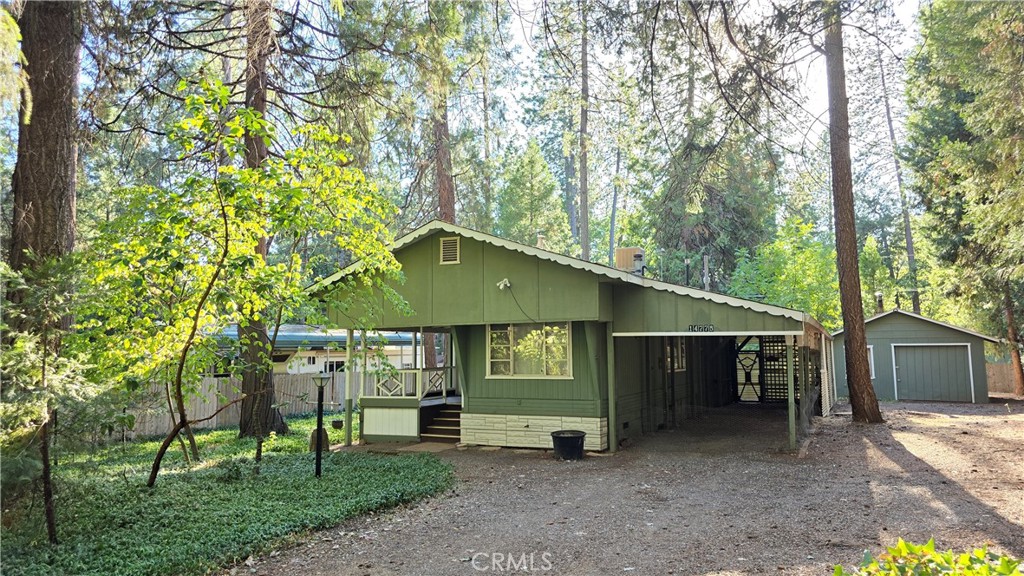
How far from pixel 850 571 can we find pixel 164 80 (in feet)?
37.9

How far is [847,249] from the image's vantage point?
44.8 ft

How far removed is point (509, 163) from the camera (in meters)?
30.0

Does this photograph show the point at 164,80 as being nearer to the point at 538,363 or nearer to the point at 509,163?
the point at 538,363

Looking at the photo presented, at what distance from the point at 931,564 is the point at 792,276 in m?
23.0

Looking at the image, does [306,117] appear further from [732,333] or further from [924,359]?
[924,359]

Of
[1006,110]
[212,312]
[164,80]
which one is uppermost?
[164,80]

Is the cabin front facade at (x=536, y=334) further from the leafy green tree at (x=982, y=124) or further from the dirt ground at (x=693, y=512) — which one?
the leafy green tree at (x=982, y=124)

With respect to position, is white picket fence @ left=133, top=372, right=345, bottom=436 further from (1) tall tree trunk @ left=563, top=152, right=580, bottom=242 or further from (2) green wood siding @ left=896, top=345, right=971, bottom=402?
(1) tall tree trunk @ left=563, top=152, right=580, bottom=242

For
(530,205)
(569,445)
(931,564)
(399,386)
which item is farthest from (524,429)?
(530,205)

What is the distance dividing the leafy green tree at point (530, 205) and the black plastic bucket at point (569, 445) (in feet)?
59.1

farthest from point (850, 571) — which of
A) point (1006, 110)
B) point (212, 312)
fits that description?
point (1006, 110)

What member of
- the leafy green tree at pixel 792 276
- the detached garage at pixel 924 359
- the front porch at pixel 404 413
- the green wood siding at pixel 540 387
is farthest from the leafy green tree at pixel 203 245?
the leafy green tree at pixel 792 276

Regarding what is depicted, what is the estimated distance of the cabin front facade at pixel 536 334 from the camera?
10.4m

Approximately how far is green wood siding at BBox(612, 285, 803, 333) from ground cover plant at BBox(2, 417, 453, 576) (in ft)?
13.5
